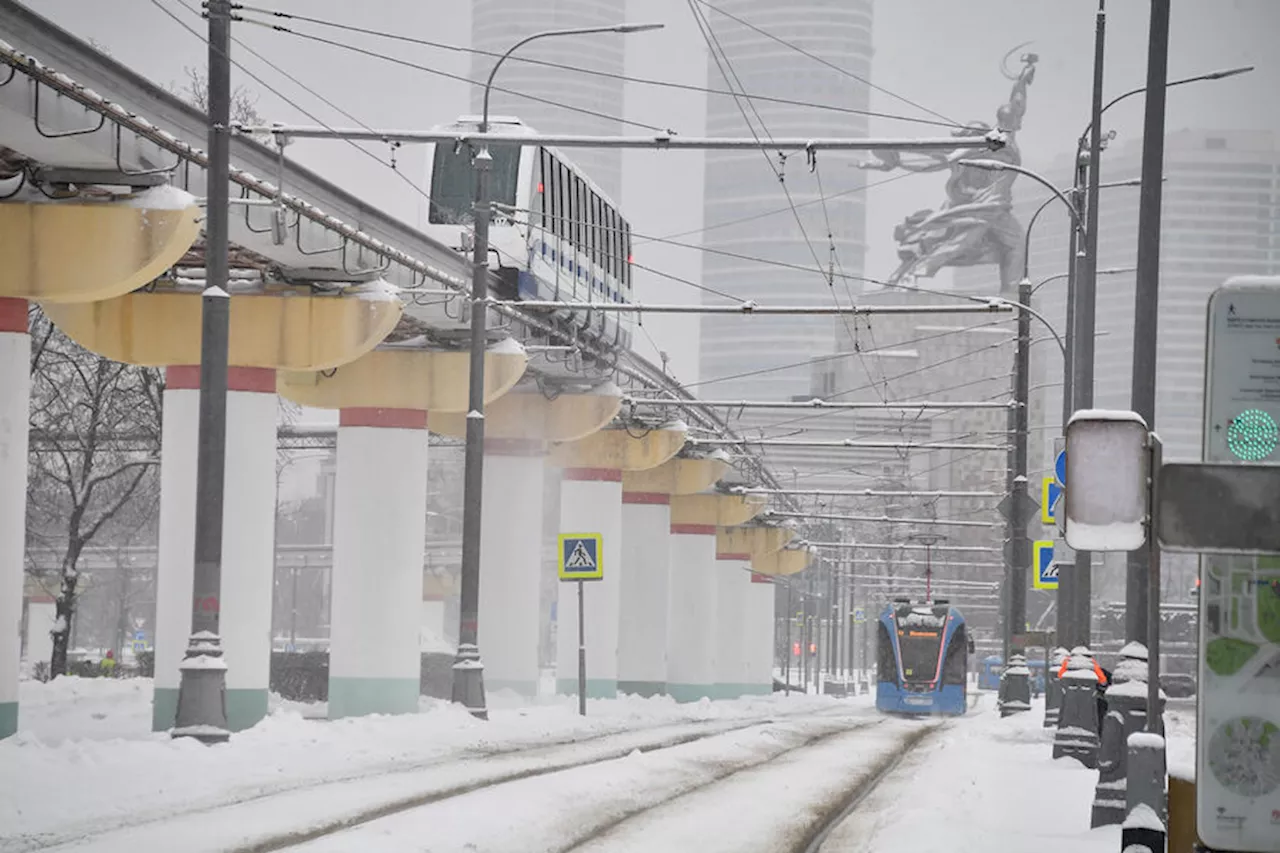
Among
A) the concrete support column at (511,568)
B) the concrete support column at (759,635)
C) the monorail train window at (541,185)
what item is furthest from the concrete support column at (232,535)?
the concrete support column at (759,635)

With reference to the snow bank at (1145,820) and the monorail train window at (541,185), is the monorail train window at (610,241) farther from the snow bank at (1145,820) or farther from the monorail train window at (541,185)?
the snow bank at (1145,820)

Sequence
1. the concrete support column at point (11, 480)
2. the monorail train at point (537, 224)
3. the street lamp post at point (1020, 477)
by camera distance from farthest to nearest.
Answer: the monorail train at point (537, 224) → the street lamp post at point (1020, 477) → the concrete support column at point (11, 480)

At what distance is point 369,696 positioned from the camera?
38.6 m

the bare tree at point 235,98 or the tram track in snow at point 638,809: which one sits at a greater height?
the bare tree at point 235,98

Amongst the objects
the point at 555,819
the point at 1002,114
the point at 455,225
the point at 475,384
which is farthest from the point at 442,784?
the point at 1002,114

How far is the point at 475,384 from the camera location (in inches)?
1315

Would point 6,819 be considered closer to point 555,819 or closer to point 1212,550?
point 555,819

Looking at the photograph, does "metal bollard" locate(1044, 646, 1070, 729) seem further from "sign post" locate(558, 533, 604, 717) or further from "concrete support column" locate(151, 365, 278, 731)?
"concrete support column" locate(151, 365, 278, 731)

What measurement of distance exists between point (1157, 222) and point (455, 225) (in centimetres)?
2769

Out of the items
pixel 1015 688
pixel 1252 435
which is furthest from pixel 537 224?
pixel 1252 435

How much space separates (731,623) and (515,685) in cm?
3317

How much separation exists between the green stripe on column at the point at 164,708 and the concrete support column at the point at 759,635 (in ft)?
169

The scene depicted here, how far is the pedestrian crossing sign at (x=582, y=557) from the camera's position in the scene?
36.9m

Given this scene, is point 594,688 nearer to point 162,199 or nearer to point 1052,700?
point 1052,700
